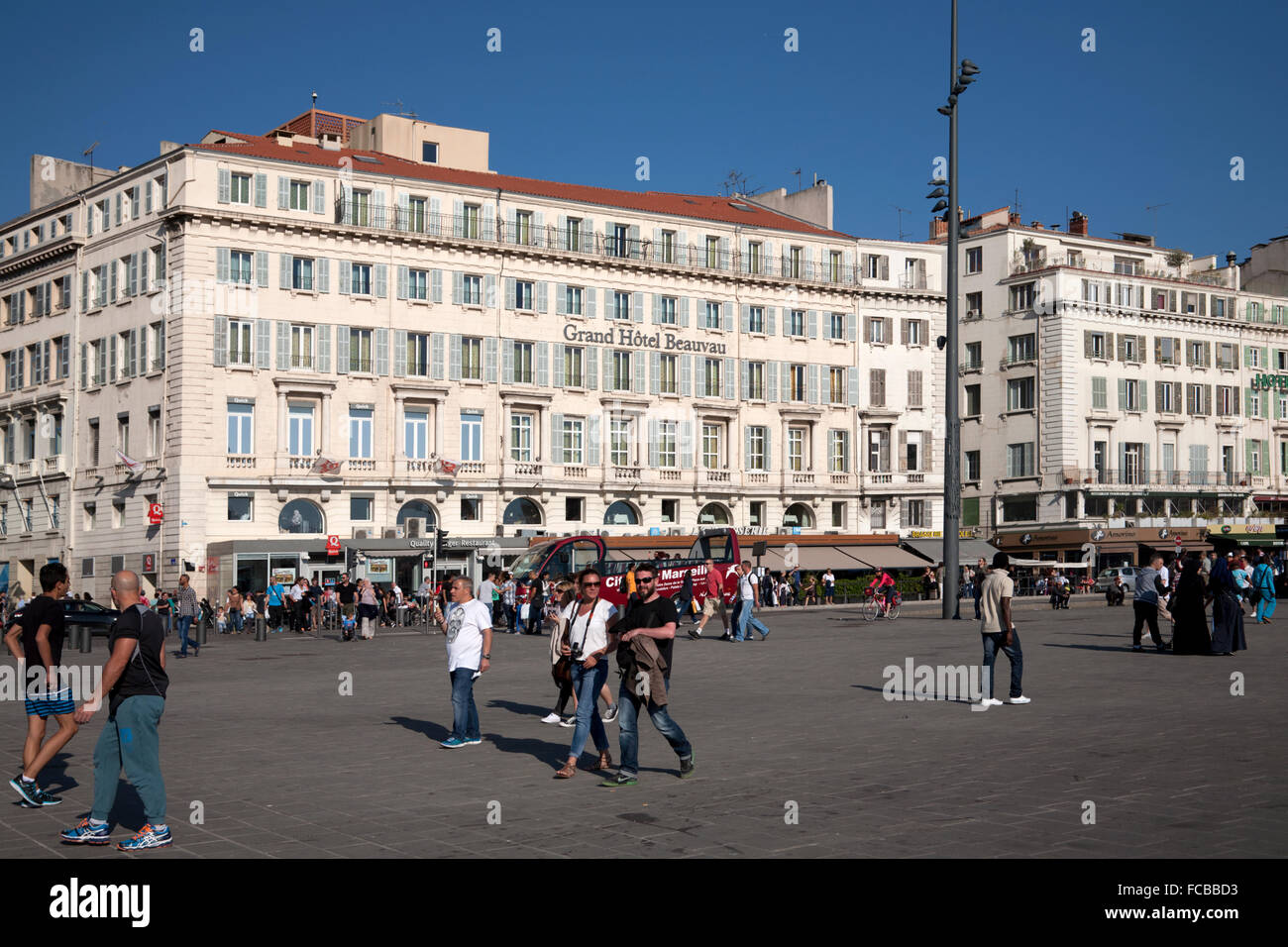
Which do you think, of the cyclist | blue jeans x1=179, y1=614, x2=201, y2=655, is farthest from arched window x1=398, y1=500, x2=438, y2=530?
blue jeans x1=179, y1=614, x2=201, y2=655

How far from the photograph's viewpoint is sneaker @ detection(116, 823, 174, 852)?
845 centimetres

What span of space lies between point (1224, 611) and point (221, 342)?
3949cm

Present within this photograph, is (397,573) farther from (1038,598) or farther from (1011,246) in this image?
(1011,246)

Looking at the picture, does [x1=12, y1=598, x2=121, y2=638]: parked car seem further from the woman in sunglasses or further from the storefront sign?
the woman in sunglasses

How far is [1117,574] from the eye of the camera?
59906 mm

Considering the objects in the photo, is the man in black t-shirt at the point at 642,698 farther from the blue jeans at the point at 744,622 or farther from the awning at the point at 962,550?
the awning at the point at 962,550

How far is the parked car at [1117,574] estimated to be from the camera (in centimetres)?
5657

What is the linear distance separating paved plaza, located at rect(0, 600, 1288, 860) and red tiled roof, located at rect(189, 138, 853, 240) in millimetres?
37875

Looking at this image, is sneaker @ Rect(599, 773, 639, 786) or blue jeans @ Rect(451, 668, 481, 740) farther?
blue jeans @ Rect(451, 668, 481, 740)

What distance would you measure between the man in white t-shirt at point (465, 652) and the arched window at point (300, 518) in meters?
40.0

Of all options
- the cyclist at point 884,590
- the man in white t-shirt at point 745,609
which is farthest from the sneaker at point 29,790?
the cyclist at point 884,590

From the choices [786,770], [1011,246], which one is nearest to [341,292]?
[1011,246]

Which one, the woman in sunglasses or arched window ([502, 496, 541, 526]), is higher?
arched window ([502, 496, 541, 526])
